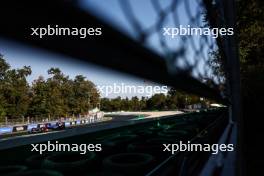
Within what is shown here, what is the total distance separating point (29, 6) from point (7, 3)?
0.07m

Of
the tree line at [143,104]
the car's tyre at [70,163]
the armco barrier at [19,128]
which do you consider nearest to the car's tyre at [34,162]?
the car's tyre at [70,163]

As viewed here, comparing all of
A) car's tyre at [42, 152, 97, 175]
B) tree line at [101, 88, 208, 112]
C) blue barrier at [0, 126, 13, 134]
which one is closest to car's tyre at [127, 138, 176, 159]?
car's tyre at [42, 152, 97, 175]

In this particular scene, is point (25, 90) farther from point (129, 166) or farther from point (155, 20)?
point (155, 20)

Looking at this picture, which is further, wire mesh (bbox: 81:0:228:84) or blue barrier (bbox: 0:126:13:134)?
blue barrier (bbox: 0:126:13:134)

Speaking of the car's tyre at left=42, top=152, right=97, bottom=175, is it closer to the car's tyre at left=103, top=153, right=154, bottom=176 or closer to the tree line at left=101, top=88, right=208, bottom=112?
the car's tyre at left=103, top=153, right=154, bottom=176

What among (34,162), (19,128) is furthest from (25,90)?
(19,128)

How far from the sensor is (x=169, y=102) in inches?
4021

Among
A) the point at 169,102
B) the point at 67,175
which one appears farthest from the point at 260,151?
the point at 169,102

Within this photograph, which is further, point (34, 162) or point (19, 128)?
point (19, 128)

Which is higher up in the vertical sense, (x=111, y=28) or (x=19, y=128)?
(x=111, y=28)

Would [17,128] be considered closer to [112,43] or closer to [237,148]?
[237,148]

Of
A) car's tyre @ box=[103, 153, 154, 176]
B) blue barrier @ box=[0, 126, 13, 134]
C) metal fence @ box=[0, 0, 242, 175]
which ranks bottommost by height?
blue barrier @ box=[0, 126, 13, 134]

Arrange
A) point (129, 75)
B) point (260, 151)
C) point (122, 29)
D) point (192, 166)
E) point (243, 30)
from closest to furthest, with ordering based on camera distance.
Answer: point (122, 29) < point (129, 75) < point (192, 166) < point (260, 151) < point (243, 30)

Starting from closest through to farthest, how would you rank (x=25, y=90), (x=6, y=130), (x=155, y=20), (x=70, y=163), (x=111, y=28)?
(x=111, y=28) < (x=155, y=20) < (x=70, y=163) < (x=25, y=90) < (x=6, y=130)
